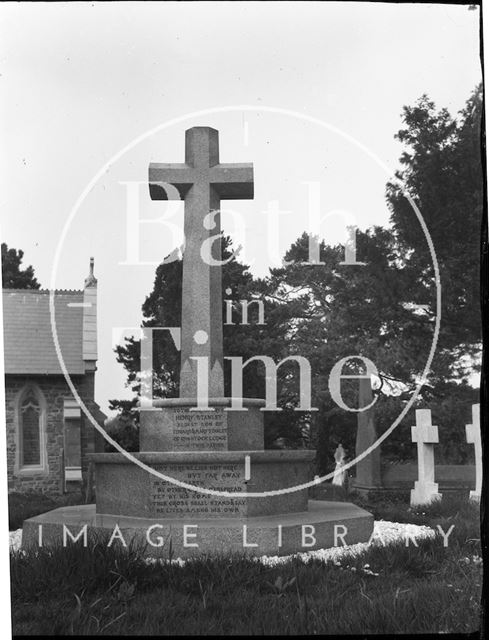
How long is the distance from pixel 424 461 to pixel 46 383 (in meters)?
5.74

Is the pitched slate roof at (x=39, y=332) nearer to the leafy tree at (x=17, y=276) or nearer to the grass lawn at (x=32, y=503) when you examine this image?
the grass lawn at (x=32, y=503)

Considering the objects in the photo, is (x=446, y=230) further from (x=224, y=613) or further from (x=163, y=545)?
(x=224, y=613)

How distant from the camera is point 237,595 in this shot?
14.2 feet

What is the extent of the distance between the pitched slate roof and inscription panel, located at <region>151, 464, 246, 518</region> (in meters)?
4.39

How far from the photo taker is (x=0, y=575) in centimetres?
286

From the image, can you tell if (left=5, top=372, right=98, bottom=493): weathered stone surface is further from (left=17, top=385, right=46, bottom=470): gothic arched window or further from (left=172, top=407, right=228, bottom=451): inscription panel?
(left=172, top=407, right=228, bottom=451): inscription panel

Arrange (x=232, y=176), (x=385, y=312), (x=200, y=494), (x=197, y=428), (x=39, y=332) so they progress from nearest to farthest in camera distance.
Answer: (x=200, y=494) → (x=197, y=428) → (x=232, y=176) → (x=39, y=332) → (x=385, y=312)

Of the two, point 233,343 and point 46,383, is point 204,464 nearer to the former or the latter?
point 46,383

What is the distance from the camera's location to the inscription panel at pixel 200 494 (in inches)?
225

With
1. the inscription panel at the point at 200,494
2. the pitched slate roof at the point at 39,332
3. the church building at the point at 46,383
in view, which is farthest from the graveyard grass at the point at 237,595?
the pitched slate roof at the point at 39,332

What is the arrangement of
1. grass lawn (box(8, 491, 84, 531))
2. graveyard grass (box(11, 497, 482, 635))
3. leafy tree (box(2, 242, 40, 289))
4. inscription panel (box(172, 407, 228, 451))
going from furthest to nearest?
leafy tree (box(2, 242, 40, 289)) → grass lawn (box(8, 491, 84, 531)) → inscription panel (box(172, 407, 228, 451)) → graveyard grass (box(11, 497, 482, 635))

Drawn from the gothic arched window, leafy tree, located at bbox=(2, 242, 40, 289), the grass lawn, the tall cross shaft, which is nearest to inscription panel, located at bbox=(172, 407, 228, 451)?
the tall cross shaft

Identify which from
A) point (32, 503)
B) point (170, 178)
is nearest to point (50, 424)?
point (32, 503)

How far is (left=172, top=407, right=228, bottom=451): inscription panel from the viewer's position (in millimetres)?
6258
